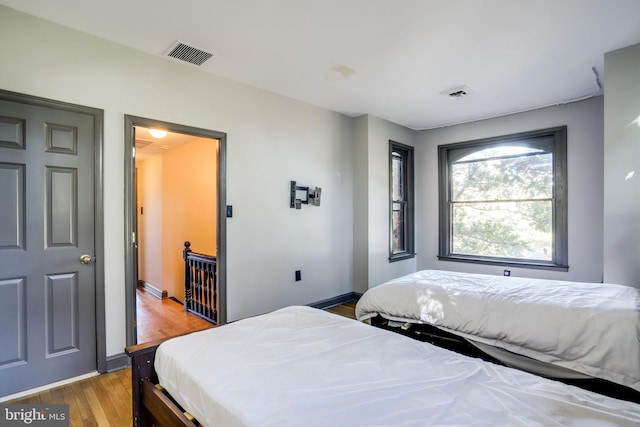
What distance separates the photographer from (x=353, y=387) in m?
1.14

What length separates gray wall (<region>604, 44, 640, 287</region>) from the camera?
2580mm

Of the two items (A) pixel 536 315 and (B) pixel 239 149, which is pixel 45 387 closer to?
(B) pixel 239 149

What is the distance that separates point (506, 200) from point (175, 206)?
4.82 meters

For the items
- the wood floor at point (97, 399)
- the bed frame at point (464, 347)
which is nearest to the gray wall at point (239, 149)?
the wood floor at point (97, 399)

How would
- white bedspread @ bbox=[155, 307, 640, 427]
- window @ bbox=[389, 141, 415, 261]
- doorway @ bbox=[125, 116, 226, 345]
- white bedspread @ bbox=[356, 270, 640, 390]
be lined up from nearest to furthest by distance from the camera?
white bedspread @ bbox=[155, 307, 640, 427] → white bedspread @ bbox=[356, 270, 640, 390] → doorway @ bbox=[125, 116, 226, 345] → window @ bbox=[389, 141, 415, 261]

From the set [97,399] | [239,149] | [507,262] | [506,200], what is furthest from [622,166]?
[97,399]

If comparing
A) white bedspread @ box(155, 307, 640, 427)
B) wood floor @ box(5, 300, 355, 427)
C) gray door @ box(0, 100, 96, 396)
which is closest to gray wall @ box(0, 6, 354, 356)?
gray door @ box(0, 100, 96, 396)

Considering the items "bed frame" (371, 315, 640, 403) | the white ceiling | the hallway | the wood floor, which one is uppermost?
the white ceiling

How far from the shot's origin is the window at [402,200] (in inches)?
195

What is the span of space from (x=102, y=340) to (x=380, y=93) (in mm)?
3538

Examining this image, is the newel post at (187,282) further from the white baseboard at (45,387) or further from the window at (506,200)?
the window at (506,200)

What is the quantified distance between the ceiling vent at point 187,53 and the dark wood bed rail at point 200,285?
6.77ft

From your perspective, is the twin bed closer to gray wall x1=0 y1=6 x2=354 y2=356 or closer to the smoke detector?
gray wall x1=0 y1=6 x2=354 y2=356

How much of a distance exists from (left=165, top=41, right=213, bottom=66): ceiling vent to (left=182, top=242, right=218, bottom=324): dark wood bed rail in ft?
6.77
